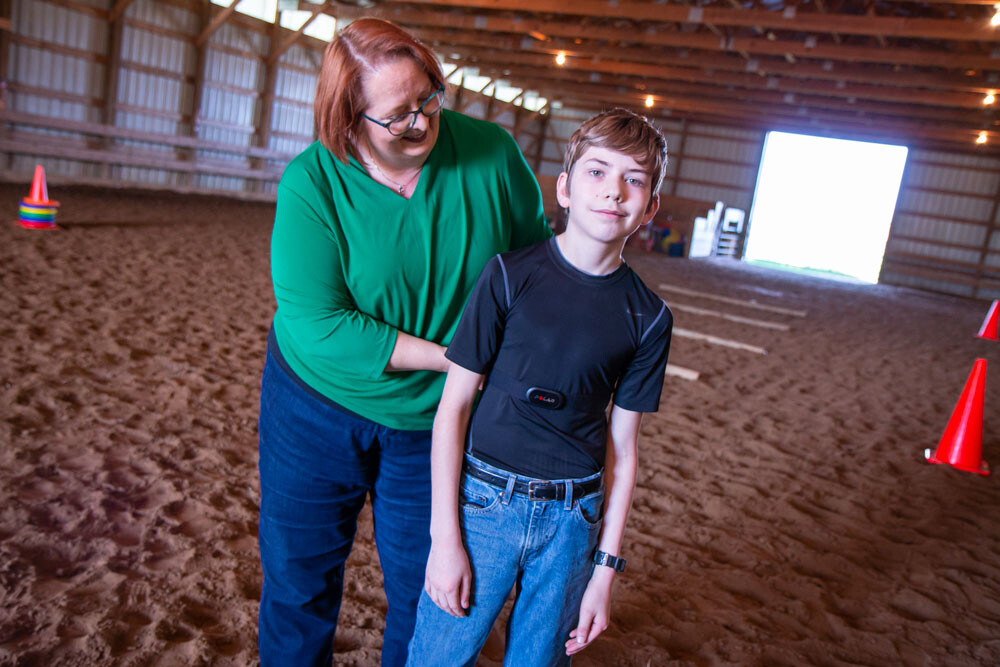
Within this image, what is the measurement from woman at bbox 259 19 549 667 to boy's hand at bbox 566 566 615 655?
1.18ft

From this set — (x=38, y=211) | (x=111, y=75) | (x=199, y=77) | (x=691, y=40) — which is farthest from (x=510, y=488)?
(x=199, y=77)

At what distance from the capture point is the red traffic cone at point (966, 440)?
4.22 metres

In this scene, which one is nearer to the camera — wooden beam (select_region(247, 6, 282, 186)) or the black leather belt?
the black leather belt

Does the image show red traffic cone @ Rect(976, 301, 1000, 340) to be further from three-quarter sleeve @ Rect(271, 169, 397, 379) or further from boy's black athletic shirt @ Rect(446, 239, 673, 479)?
three-quarter sleeve @ Rect(271, 169, 397, 379)

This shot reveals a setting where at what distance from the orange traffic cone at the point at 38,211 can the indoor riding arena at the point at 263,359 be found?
0.03 metres

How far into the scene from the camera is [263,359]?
14.3 ft

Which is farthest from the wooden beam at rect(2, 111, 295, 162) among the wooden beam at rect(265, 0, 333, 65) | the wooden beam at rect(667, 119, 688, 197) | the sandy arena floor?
the wooden beam at rect(667, 119, 688, 197)

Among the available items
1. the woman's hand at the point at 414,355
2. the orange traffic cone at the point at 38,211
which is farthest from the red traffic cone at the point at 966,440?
the orange traffic cone at the point at 38,211

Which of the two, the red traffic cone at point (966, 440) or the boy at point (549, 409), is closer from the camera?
the boy at point (549, 409)

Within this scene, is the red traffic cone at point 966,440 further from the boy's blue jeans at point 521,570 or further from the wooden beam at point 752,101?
the wooden beam at point 752,101

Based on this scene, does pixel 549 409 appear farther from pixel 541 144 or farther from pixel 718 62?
pixel 541 144

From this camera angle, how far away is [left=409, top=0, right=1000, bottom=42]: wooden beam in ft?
28.7

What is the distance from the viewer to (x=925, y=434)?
4.83 metres

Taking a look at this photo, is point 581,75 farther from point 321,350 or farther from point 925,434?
point 321,350
